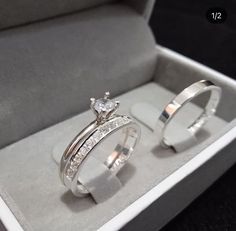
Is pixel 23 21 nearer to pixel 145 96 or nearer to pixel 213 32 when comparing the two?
pixel 145 96

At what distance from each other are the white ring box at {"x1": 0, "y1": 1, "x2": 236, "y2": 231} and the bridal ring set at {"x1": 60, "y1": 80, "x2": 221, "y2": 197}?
37mm

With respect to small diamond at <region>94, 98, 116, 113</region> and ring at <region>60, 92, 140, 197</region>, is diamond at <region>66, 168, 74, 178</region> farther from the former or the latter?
small diamond at <region>94, 98, 116, 113</region>

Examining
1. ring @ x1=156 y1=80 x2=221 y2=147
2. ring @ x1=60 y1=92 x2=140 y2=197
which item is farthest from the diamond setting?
ring @ x1=156 y1=80 x2=221 y2=147

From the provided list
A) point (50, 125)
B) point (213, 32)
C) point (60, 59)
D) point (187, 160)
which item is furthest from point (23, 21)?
point (213, 32)

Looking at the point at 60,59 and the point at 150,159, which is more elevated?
the point at 60,59

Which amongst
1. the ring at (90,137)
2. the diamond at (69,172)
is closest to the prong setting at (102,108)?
the ring at (90,137)

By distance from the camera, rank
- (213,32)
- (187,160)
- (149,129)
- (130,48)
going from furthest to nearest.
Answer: (213,32)
(130,48)
(149,129)
(187,160)

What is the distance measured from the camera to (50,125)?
2.82 feet

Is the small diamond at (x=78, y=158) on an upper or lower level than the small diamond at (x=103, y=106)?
lower

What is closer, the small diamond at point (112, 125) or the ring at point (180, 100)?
the small diamond at point (112, 125)

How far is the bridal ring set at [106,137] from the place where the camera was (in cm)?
62

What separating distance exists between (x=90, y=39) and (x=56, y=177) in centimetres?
38

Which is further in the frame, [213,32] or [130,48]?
[213,32]

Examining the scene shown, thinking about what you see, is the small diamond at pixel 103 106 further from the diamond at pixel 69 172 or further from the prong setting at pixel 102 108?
A: the diamond at pixel 69 172
